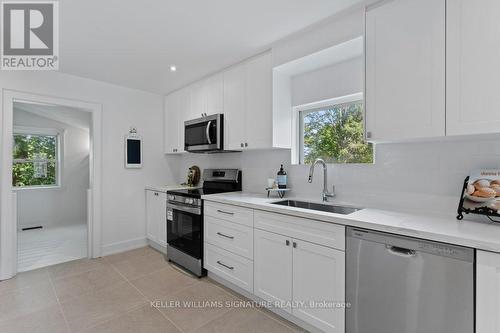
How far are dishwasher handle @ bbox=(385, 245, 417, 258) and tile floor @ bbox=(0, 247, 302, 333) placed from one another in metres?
1.00

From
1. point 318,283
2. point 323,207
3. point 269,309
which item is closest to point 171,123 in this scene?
point 323,207

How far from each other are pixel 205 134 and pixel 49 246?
10.3 feet

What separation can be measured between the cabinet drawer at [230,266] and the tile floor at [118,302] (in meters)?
0.16

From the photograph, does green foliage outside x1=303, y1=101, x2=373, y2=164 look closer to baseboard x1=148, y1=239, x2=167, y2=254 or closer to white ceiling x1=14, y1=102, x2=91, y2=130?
baseboard x1=148, y1=239, x2=167, y2=254

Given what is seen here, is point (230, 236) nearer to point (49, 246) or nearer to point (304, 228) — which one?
point (304, 228)

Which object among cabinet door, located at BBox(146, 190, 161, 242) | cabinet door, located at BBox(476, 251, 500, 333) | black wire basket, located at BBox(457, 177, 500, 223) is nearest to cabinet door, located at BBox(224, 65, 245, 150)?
cabinet door, located at BBox(146, 190, 161, 242)

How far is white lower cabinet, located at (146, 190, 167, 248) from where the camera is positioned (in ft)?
11.0

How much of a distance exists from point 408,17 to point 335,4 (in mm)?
491

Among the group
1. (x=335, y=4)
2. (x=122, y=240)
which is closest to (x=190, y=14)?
(x=335, y=4)

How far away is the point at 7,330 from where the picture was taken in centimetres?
186

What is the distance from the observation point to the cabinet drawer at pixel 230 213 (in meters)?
2.20

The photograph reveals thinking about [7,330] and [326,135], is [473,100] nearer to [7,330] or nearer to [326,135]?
[326,135]

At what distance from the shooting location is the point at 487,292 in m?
1.12

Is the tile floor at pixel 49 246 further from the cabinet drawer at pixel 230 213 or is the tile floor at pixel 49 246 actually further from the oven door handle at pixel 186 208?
the cabinet drawer at pixel 230 213
